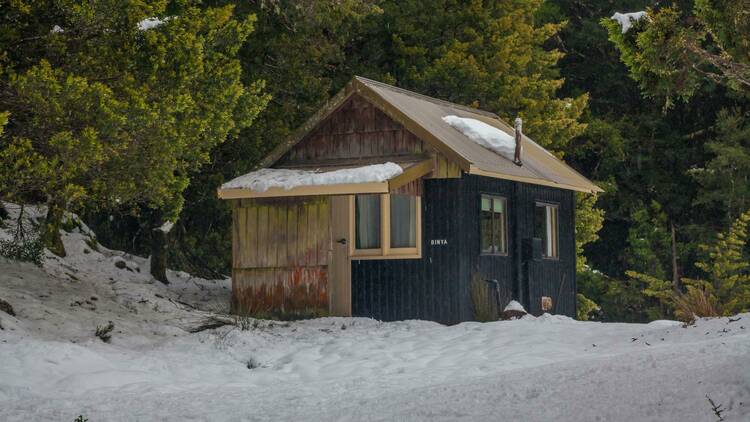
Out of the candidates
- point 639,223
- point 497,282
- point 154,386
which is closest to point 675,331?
point 497,282

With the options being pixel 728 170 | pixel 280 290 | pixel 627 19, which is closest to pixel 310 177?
pixel 280 290

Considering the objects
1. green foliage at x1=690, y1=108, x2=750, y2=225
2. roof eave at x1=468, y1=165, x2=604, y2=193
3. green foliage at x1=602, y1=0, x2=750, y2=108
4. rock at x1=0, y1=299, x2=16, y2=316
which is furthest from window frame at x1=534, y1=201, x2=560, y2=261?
rock at x1=0, y1=299, x2=16, y2=316

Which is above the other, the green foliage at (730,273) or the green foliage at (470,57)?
the green foliage at (470,57)

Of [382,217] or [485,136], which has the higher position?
[485,136]

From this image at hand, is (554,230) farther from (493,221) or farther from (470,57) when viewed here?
(470,57)

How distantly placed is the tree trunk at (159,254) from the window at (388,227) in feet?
17.9

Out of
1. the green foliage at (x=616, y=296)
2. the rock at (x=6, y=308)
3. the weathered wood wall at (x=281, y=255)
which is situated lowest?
the green foliage at (x=616, y=296)

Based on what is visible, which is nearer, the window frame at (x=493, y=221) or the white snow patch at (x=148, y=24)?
the white snow patch at (x=148, y=24)

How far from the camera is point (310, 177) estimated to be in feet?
66.1

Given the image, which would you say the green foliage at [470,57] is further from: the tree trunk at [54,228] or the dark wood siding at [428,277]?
the tree trunk at [54,228]

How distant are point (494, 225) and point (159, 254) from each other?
7444 mm

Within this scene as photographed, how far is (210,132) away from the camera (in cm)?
1853

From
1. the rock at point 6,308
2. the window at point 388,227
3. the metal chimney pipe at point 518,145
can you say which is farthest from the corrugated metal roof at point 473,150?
the rock at point 6,308

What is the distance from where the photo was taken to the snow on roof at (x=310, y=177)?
1941 centimetres
